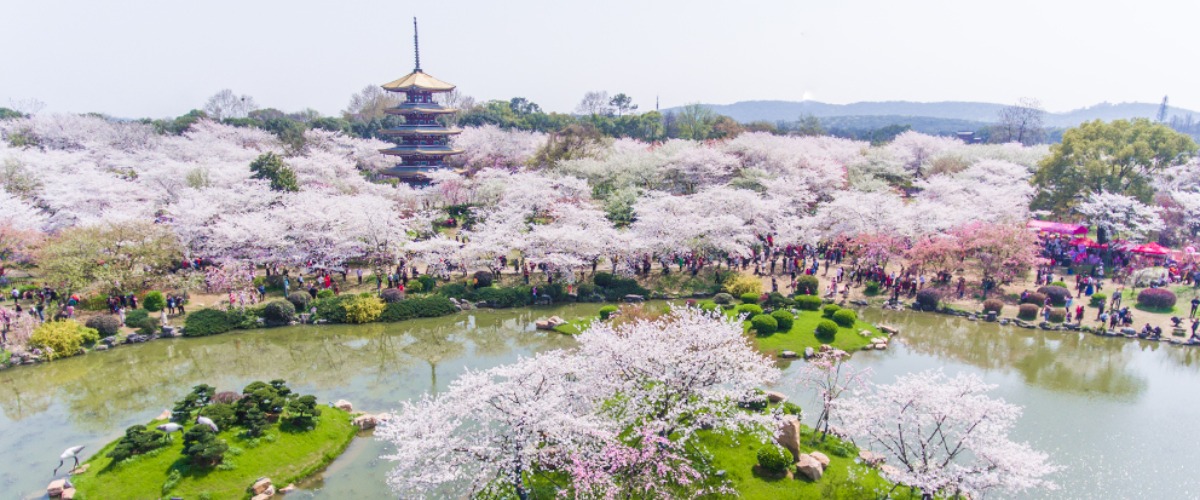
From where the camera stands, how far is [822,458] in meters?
16.1

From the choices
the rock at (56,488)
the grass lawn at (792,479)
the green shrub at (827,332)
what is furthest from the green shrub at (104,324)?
the green shrub at (827,332)

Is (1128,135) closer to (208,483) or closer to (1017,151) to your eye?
(1017,151)

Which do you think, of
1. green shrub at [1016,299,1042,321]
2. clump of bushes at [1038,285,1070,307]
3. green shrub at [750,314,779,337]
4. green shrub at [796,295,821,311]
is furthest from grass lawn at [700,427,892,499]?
clump of bushes at [1038,285,1070,307]

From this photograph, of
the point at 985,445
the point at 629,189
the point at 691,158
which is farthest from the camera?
the point at 691,158

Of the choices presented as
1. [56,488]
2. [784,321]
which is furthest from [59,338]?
[784,321]

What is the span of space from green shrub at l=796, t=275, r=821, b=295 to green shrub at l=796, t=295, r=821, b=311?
Result: 2044 mm

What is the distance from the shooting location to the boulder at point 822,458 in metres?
15.9

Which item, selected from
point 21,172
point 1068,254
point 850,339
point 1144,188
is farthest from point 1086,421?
point 21,172

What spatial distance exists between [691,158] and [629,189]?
7313 mm

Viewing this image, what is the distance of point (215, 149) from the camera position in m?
58.7

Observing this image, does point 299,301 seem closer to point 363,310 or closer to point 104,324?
point 363,310

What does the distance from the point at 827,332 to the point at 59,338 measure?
30225 mm

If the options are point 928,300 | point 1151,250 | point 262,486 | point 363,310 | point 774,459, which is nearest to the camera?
point 774,459

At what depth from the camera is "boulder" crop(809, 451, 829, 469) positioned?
52.2 ft
